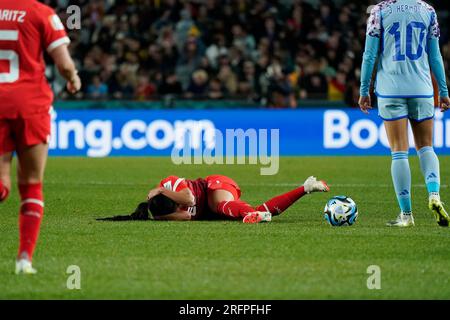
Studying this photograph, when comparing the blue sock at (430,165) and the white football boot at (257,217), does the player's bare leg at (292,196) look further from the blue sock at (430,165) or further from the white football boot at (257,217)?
the blue sock at (430,165)

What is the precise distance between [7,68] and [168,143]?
44.3 ft

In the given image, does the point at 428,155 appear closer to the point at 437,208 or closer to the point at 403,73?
the point at 437,208

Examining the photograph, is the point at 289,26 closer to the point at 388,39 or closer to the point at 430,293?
the point at 388,39

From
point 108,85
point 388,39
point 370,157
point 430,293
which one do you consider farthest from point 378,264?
point 108,85

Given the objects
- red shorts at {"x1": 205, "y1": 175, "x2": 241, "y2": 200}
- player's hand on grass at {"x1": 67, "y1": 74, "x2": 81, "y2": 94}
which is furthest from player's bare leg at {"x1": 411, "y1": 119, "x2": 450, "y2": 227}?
player's hand on grass at {"x1": 67, "y1": 74, "x2": 81, "y2": 94}

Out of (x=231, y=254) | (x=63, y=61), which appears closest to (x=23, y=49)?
(x=63, y=61)

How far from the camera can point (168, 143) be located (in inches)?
804

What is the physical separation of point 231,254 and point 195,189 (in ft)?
7.93

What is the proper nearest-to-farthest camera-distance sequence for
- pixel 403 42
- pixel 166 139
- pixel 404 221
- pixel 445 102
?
pixel 403 42, pixel 404 221, pixel 445 102, pixel 166 139

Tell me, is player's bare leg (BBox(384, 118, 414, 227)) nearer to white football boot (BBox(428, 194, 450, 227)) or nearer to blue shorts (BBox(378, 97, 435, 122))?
blue shorts (BBox(378, 97, 435, 122))

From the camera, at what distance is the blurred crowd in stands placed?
72.5ft

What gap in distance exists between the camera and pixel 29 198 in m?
6.95

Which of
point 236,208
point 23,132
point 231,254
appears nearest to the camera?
point 23,132

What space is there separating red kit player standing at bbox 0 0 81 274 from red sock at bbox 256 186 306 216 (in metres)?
3.67
